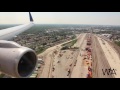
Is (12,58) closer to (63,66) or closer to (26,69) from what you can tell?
(26,69)

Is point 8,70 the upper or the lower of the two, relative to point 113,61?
lower
